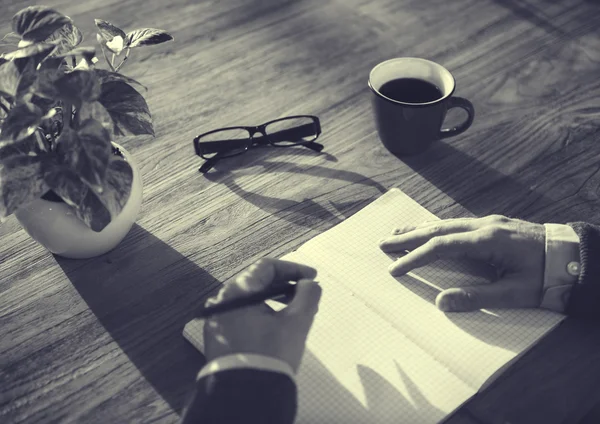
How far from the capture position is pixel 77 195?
0.73m

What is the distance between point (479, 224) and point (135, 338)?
54 cm

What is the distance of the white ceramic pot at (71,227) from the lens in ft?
2.61

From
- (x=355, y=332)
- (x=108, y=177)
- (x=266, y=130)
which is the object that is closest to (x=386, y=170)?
(x=266, y=130)

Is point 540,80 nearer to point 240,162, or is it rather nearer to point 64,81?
point 240,162

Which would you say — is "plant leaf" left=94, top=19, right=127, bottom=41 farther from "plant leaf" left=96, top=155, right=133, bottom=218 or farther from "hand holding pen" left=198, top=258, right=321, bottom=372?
"hand holding pen" left=198, top=258, right=321, bottom=372

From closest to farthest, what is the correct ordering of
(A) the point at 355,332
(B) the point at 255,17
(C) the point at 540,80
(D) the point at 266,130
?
(A) the point at 355,332 → (D) the point at 266,130 → (C) the point at 540,80 → (B) the point at 255,17

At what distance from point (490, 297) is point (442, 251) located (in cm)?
9

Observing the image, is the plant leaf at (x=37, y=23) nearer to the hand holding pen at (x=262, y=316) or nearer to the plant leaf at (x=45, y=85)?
the plant leaf at (x=45, y=85)

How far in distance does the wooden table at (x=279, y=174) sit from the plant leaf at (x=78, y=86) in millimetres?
323

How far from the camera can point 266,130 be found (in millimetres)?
1145

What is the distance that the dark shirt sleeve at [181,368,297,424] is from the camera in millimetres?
678

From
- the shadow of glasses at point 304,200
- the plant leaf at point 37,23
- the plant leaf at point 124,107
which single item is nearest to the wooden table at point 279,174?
the shadow of glasses at point 304,200

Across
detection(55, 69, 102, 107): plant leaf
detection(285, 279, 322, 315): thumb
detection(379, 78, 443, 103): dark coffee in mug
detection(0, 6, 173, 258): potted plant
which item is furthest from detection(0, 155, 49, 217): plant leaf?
detection(379, 78, 443, 103): dark coffee in mug

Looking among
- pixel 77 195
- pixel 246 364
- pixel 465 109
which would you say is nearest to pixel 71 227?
pixel 77 195
